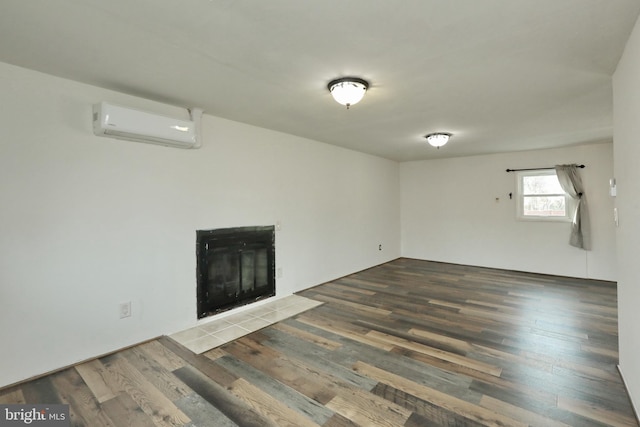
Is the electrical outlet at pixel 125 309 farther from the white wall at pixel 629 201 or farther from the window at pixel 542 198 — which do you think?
the window at pixel 542 198

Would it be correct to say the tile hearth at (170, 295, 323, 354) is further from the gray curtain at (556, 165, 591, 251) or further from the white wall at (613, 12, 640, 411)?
the gray curtain at (556, 165, 591, 251)

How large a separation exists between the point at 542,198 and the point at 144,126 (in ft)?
20.2

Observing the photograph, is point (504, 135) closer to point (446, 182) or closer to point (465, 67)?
point (446, 182)

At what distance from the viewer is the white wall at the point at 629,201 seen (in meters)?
1.69

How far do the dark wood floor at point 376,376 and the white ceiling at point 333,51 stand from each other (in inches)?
87.5

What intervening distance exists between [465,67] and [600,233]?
456 centimetres

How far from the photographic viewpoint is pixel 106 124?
2391 millimetres

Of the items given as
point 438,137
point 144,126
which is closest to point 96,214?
point 144,126

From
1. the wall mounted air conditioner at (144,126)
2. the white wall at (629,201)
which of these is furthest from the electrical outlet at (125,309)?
the white wall at (629,201)

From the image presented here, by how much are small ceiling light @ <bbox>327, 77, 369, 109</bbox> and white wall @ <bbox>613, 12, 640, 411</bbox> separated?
5.19 feet

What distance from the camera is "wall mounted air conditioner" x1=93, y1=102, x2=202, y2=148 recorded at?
7.91ft

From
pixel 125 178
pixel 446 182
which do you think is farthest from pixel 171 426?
pixel 446 182

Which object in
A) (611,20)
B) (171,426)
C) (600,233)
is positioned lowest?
(171,426)

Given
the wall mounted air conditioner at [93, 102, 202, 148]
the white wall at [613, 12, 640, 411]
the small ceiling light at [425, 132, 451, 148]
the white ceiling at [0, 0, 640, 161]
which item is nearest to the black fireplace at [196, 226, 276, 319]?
the wall mounted air conditioner at [93, 102, 202, 148]
